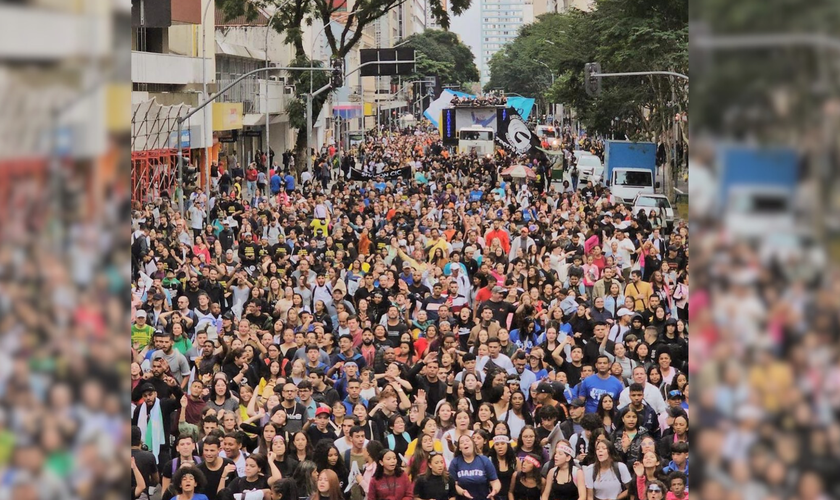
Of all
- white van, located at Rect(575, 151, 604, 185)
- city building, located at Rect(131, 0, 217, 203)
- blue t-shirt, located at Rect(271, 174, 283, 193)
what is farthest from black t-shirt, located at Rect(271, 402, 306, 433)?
white van, located at Rect(575, 151, 604, 185)

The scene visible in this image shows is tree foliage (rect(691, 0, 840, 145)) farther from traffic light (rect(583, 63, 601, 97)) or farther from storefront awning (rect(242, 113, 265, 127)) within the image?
storefront awning (rect(242, 113, 265, 127))

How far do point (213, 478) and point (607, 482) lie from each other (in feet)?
9.19

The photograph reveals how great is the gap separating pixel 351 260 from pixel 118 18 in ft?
62.9

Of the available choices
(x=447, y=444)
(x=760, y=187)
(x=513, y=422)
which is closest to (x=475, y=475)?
(x=447, y=444)

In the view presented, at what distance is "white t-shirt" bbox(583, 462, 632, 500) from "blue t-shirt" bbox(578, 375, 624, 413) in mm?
1947

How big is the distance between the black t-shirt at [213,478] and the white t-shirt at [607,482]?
2.54 meters

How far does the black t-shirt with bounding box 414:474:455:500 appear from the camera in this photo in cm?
973

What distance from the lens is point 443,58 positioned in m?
176

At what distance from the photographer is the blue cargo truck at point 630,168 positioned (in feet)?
148

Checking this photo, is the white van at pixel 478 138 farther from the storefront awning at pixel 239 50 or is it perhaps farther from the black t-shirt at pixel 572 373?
the black t-shirt at pixel 572 373

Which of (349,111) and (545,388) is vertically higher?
(349,111)

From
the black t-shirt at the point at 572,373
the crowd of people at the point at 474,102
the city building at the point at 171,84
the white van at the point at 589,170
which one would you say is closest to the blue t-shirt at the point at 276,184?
the city building at the point at 171,84

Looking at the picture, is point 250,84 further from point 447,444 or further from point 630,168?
point 447,444

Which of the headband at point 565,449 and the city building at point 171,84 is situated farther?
the city building at point 171,84
